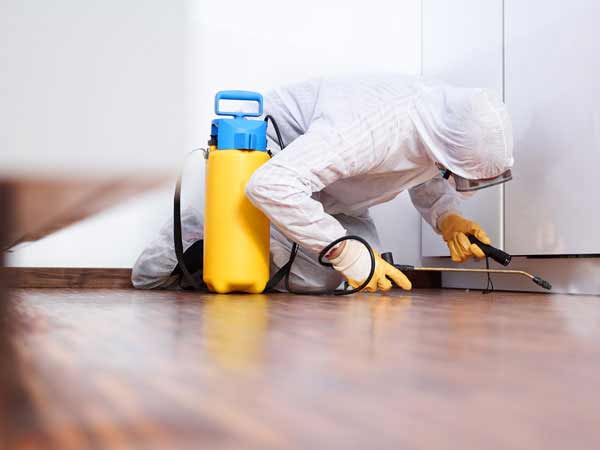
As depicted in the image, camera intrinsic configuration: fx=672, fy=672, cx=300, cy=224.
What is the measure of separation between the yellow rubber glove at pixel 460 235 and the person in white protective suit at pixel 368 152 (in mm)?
264

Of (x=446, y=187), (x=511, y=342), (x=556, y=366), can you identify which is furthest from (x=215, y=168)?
(x=556, y=366)

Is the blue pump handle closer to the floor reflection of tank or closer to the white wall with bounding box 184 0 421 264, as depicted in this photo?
the white wall with bounding box 184 0 421 264

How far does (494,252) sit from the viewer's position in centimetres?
178

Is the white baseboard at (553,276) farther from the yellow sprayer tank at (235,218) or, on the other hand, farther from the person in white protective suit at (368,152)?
the yellow sprayer tank at (235,218)

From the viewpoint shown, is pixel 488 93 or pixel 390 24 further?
pixel 390 24

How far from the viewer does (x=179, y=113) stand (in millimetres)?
191

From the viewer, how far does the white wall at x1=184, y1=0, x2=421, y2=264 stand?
218 cm

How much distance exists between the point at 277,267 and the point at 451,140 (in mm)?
561

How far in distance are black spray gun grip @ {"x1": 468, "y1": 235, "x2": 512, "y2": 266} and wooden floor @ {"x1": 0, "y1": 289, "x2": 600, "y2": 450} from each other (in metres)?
0.99

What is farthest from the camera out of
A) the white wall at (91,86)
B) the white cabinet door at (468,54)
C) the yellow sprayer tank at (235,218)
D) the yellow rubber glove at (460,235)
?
the white cabinet door at (468,54)

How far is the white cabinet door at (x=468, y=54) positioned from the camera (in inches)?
80.7

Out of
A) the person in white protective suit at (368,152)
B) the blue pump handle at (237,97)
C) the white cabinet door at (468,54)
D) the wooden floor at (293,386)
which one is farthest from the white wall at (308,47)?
the wooden floor at (293,386)

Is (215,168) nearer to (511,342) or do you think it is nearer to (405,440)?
(511,342)

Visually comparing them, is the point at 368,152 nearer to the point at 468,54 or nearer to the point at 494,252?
the point at 494,252
